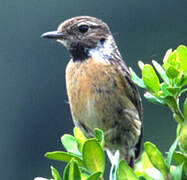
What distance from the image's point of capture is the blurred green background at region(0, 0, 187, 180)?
41.9 feet

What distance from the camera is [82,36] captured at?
15.2 feet

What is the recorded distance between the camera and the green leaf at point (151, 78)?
223 cm

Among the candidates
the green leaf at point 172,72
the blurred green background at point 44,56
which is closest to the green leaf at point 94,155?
the green leaf at point 172,72

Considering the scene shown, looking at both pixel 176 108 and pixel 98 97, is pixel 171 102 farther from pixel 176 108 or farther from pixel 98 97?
pixel 98 97

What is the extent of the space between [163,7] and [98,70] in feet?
34.5

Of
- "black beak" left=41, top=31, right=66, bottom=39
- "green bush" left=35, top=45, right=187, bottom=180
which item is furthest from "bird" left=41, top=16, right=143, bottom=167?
"green bush" left=35, top=45, right=187, bottom=180

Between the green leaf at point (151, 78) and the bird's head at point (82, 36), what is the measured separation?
7.45 feet

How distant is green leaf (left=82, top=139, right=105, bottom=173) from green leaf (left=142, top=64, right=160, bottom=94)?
1.14 feet

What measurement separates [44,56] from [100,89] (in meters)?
8.85

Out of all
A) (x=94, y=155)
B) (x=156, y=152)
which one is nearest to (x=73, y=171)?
(x=94, y=155)

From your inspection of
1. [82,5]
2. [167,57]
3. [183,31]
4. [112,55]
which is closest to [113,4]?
[82,5]

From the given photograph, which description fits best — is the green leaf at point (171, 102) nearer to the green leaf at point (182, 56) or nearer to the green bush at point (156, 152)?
the green bush at point (156, 152)

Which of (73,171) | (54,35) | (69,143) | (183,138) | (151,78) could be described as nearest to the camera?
(73,171)

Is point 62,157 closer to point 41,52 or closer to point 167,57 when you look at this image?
point 167,57
